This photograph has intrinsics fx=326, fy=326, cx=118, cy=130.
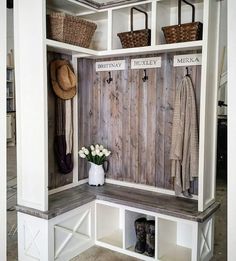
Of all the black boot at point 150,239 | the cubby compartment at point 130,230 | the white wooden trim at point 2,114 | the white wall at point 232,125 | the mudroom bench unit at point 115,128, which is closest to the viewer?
the white wall at point 232,125

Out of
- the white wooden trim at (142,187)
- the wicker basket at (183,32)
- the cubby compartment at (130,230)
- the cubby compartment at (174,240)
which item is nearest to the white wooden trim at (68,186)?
the white wooden trim at (142,187)

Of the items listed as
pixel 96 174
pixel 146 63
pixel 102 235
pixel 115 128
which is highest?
pixel 146 63

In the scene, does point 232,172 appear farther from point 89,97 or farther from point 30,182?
point 89,97

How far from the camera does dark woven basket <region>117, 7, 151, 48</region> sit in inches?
114

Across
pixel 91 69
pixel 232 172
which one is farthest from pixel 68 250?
pixel 232 172

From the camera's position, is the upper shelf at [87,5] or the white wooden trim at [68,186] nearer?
the upper shelf at [87,5]

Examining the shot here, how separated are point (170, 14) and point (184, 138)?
1.17 m

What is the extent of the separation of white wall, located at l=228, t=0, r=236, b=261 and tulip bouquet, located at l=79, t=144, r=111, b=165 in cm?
213

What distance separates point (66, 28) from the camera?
274 cm

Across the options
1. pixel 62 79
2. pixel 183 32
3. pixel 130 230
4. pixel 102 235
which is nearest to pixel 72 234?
pixel 102 235

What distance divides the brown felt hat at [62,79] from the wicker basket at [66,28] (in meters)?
0.28

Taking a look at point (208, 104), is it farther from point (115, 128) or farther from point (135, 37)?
point (115, 128)

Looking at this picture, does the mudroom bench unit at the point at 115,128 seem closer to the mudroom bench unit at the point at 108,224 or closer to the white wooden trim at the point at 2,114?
the mudroom bench unit at the point at 108,224

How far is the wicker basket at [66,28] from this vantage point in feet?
8.87
